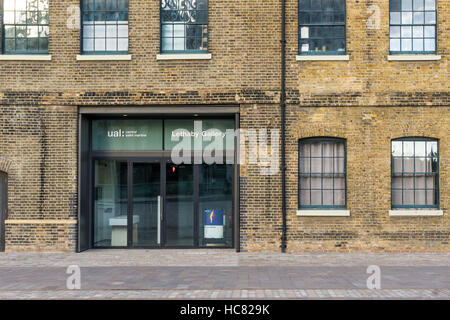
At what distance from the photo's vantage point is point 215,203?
1410 cm

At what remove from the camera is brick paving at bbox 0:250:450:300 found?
8695 mm

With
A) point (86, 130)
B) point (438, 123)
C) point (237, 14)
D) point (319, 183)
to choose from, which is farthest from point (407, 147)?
point (86, 130)

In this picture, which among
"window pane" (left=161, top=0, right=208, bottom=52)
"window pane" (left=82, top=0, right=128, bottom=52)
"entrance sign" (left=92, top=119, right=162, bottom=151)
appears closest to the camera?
"window pane" (left=161, top=0, right=208, bottom=52)

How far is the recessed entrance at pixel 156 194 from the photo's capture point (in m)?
14.1

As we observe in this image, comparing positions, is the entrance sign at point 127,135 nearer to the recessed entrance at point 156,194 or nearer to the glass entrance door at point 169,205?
the recessed entrance at point 156,194

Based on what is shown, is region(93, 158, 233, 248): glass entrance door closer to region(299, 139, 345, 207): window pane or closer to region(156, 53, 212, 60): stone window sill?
region(299, 139, 345, 207): window pane

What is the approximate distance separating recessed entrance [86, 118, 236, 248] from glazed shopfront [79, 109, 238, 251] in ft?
0.09

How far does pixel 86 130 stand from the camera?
14.1 meters

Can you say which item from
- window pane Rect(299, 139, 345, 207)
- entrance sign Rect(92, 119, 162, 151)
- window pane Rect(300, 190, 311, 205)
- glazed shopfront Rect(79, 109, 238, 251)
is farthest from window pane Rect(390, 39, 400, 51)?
entrance sign Rect(92, 119, 162, 151)

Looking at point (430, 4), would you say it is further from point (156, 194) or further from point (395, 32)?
point (156, 194)

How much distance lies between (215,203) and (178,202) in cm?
107

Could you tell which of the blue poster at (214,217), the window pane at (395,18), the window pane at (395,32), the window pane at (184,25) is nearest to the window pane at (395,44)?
the window pane at (395,32)

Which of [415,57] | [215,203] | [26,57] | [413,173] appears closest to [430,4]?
[415,57]

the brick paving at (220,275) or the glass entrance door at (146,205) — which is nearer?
the brick paving at (220,275)
